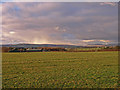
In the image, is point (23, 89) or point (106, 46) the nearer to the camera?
point (23, 89)

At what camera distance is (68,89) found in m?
9.60

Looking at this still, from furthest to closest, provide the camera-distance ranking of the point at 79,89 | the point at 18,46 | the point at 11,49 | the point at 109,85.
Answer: the point at 18,46, the point at 11,49, the point at 109,85, the point at 79,89

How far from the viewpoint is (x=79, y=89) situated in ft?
31.4

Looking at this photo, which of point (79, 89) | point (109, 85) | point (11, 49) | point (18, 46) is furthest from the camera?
point (18, 46)

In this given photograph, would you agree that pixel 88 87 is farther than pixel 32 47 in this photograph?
No

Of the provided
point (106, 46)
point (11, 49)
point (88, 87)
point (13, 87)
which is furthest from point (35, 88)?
point (106, 46)

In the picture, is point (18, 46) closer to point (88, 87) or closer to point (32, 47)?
point (32, 47)

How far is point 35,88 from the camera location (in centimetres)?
988

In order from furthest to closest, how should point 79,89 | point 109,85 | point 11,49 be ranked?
point 11,49
point 109,85
point 79,89

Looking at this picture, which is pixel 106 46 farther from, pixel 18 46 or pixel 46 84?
pixel 46 84

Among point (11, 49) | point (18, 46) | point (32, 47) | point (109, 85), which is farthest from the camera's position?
point (32, 47)

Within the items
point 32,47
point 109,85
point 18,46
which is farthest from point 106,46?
point 109,85

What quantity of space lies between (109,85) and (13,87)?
6.93 meters

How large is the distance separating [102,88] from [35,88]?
462cm
